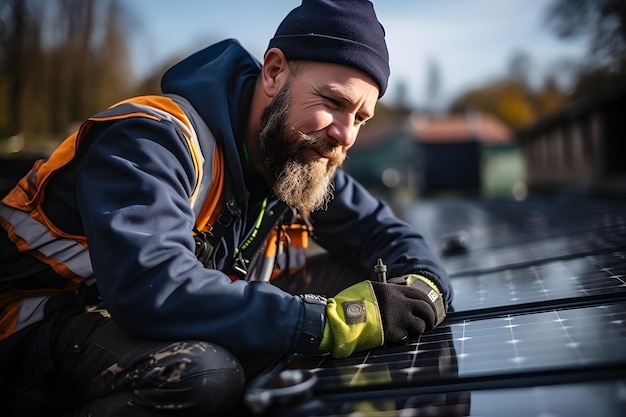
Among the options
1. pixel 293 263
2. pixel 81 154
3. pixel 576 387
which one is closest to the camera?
pixel 576 387

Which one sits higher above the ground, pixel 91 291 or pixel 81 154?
pixel 81 154

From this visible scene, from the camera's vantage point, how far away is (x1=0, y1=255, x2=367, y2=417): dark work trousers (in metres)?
1.79

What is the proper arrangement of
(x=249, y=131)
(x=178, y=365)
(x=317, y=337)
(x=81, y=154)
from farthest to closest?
(x=249, y=131)
(x=81, y=154)
(x=317, y=337)
(x=178, y=365)

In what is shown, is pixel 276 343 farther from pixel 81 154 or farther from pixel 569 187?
pixel 569 187

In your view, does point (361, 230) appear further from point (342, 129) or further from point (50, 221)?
point (50, 221)

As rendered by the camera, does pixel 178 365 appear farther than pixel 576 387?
Yes

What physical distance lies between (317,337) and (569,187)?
11122 mm

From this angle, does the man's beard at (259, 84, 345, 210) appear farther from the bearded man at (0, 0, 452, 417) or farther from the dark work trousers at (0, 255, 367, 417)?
the dark work trousers at (0, 255, 367, 417)

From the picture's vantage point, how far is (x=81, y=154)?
2.18 m

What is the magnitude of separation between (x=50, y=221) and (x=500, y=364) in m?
1.51

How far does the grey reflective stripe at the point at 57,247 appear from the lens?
2201 millimetres

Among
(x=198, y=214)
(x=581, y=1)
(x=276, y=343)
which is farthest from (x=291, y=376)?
(x=581, y=1)

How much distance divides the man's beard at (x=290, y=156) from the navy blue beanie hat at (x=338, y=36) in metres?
0.18

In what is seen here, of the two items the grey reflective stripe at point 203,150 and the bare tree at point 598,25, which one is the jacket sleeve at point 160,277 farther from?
the bare tree at point 598,25
